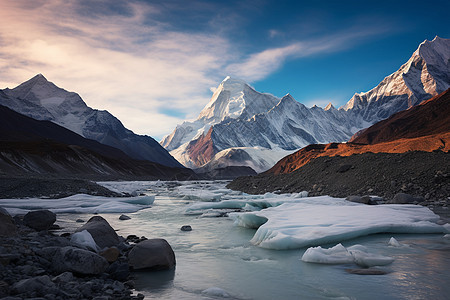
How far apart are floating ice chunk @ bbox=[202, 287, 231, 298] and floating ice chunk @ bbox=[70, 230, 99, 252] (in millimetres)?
3500

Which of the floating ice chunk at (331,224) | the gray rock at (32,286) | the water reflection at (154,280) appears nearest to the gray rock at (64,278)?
the gray rock at (32,286)

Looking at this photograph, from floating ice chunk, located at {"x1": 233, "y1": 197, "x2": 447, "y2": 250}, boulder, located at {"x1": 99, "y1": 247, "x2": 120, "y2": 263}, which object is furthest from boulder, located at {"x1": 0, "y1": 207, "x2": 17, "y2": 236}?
floating ice chunk, located at {"x1": 233, "y1": 197, "x2": 447, "y2": 250}

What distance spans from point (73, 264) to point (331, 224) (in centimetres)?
824

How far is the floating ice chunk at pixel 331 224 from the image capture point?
9.66 metres

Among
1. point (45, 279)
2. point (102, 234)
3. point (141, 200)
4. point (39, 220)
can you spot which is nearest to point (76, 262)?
point (45, 279)

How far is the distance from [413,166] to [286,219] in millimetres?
16184

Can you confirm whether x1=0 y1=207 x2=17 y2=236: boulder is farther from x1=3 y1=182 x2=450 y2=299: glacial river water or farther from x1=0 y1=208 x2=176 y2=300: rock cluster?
x1=3 y1=182 x2=450 y2=299: glacial river water

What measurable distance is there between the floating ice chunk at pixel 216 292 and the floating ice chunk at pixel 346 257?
3.14 m

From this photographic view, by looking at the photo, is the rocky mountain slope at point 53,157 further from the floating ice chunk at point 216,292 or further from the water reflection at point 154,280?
the floating ice chunk at point 216,292

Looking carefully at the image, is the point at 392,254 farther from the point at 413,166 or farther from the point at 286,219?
the point at 413,166

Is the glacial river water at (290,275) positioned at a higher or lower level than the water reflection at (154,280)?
higher

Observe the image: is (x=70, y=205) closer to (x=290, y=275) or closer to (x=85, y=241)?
(x=85, y=241)

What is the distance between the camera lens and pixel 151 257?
7750mm

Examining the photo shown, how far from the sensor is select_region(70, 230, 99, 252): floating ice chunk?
309 inches
